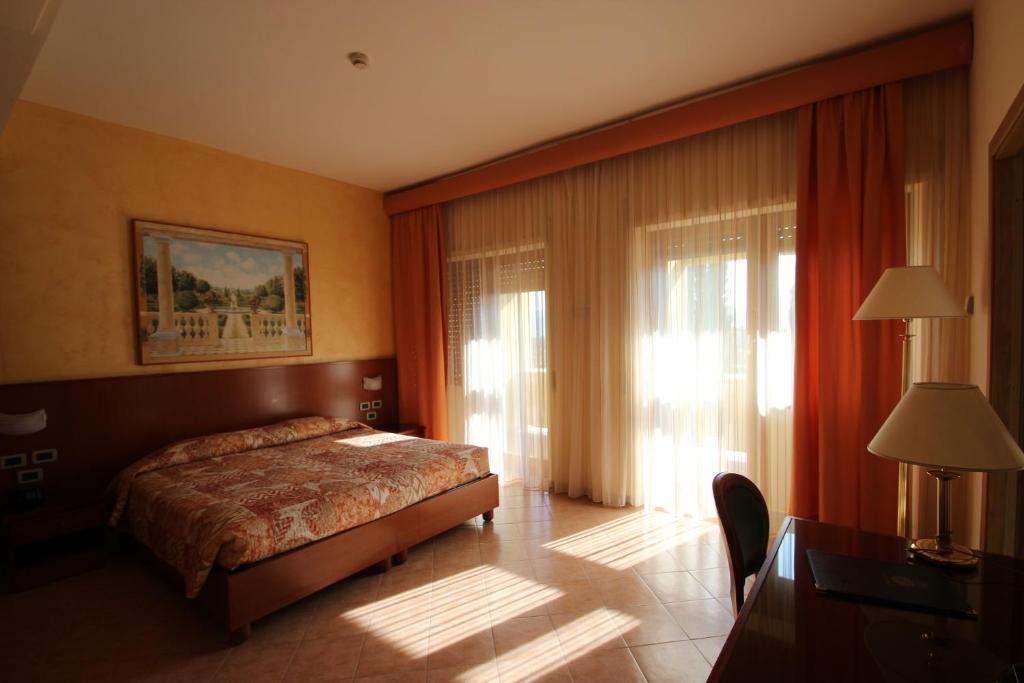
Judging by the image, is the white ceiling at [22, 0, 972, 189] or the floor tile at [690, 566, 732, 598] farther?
the floor tile at [690, 566, 732, 598]

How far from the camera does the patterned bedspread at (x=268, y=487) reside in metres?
2.24

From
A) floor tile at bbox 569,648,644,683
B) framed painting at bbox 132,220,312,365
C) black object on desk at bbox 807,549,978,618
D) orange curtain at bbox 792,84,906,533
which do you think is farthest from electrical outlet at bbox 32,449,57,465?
orange curtain at bbox 792,84,906,533

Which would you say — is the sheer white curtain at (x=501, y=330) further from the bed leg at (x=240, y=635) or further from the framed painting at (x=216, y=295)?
the bed leg at (x=240, y=635)

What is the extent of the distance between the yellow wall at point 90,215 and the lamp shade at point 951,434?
4215mm

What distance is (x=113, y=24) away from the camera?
2.25 metres

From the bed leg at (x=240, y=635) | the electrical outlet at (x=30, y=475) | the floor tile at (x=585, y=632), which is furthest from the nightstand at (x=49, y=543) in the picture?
the floor tile at (x=585, y=632)

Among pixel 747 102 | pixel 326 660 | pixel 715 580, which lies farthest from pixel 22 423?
pixel 747 102

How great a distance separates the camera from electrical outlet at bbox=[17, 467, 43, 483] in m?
2.86

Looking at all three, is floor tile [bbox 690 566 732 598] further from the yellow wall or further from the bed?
the yellow wall

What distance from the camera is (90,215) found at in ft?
10.5

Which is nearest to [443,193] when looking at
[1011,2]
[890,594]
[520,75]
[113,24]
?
[520,75]

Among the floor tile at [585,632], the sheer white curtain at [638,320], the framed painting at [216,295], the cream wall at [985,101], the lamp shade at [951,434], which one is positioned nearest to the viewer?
the lamp shade at [951,434]

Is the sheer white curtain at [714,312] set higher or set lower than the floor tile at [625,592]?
higher

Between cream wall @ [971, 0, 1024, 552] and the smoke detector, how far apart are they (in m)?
2.70
